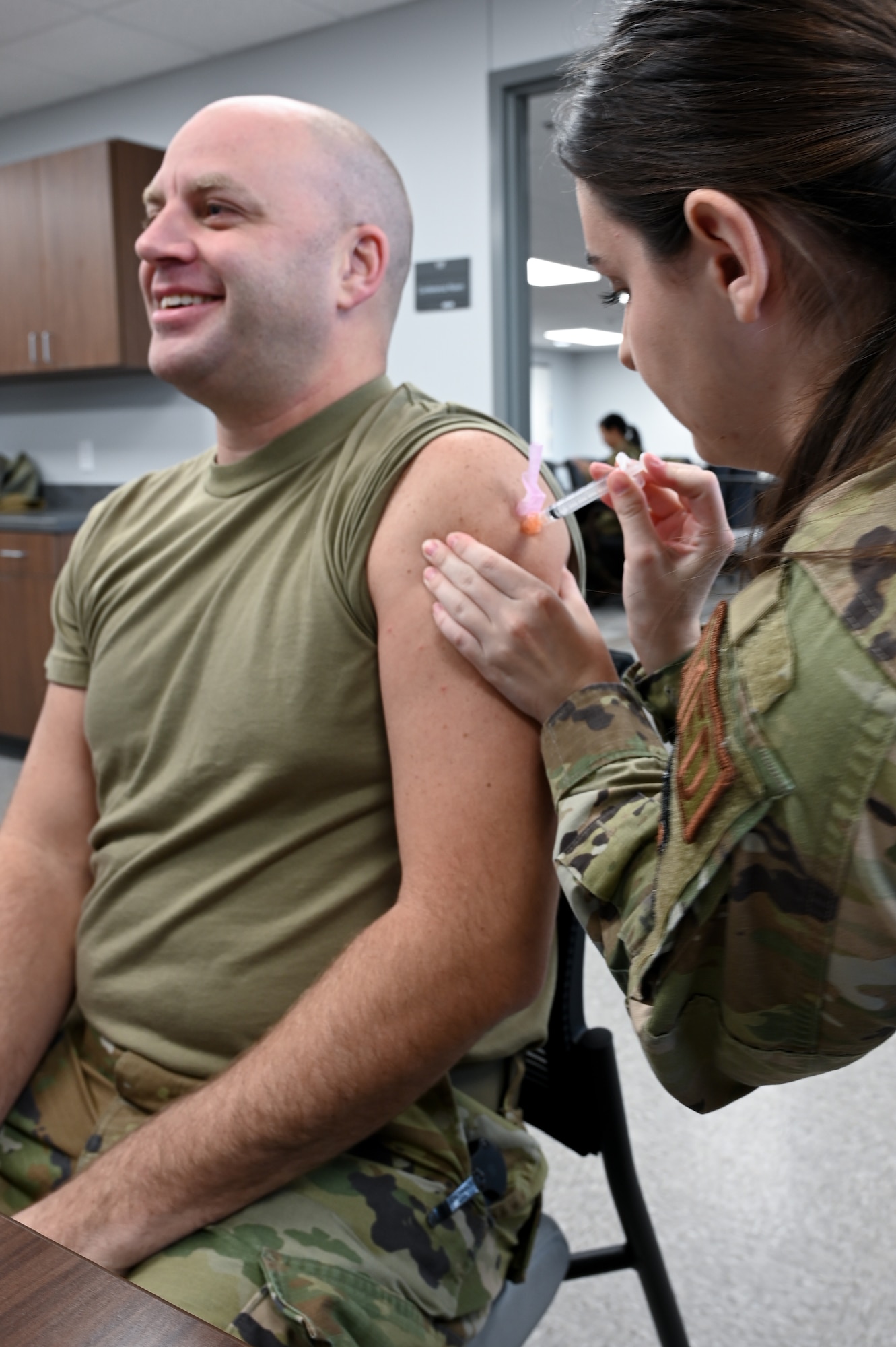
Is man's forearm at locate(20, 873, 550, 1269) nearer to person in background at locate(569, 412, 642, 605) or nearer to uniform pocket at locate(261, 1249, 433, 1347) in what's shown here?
uniform pocket at locate(261, 1249, 433, 1347)

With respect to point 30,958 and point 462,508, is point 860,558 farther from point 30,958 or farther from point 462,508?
point 30,958

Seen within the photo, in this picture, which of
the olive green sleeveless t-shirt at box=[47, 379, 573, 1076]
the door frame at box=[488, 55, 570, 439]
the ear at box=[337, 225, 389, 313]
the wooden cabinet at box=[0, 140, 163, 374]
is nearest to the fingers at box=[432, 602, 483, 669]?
the olive green sleeveless t-shirt at box=[47, 379, 573, 1076]

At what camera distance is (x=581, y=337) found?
15.4 metres

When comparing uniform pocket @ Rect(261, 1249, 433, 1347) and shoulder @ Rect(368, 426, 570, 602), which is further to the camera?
shoulder @ Rect(368, 426, 570, 602)

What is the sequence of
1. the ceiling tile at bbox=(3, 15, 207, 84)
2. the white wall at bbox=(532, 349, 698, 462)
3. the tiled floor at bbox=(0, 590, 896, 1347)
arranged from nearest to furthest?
the tiled floor at bbox=(0, 590, 896, 1347) < the ceiling tile at bbox=(3, 15, 207, 84) < the white wall at bbox=(532, 349, 698, 462)

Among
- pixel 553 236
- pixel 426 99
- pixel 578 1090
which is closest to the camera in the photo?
pixel 578 1090

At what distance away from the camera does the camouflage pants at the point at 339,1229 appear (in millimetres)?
788

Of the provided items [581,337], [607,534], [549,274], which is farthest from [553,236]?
[581,337]

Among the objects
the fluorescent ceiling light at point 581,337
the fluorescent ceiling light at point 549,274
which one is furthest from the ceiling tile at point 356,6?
the fluorescent ceiling light at point 581,337

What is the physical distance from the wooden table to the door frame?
348cm

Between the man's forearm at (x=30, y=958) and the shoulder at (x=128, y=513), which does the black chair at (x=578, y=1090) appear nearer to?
the man's forearm at (x=30, y=958)

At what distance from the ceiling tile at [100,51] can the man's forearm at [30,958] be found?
3809 mm

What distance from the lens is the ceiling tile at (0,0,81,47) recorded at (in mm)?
3770

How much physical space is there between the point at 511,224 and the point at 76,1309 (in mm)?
3656
